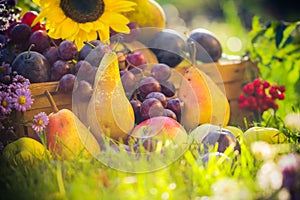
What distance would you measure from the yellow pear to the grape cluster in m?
0.04

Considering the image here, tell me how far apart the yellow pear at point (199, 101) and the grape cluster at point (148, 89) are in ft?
0.14

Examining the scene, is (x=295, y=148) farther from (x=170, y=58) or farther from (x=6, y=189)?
(x=170, y=58)

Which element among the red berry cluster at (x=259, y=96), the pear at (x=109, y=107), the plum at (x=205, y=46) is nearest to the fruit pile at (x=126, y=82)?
the pear at (x=109, y=107)

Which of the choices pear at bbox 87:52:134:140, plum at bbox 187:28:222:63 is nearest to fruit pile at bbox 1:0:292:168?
pear at bbox 87:52:134:140

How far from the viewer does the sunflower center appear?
148 cm

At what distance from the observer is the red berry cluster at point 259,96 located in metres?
1.92

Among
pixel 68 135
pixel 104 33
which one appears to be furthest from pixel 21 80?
pixel 104 33

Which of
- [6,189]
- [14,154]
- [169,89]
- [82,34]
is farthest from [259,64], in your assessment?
[6,189]

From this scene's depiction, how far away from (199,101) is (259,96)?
47 cm

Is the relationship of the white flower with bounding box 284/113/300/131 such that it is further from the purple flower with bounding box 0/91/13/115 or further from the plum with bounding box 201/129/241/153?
the purple flower with bounding box 0/91/13/115

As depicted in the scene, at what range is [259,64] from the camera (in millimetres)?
2100

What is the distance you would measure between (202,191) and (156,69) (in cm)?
77

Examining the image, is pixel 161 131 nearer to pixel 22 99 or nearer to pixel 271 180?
pixel 22 99

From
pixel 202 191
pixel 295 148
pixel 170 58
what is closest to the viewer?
pixel 202 191
